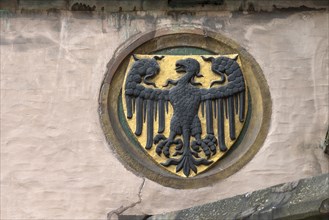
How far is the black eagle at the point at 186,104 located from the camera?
8.29 meters

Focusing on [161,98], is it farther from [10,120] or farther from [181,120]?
[10,120]

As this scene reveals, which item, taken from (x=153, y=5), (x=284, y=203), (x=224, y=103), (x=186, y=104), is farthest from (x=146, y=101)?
(x=284, y=203)

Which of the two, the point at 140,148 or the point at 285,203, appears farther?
the point at 140,148

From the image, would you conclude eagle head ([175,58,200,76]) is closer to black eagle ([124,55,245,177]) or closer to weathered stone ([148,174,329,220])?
black eagle ([124,55,245,177])

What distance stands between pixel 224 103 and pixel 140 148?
2.58 feet

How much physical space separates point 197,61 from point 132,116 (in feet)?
2.35

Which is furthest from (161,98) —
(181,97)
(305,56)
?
(305,56)

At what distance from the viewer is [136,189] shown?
27.0 ft

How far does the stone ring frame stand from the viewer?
829 cm

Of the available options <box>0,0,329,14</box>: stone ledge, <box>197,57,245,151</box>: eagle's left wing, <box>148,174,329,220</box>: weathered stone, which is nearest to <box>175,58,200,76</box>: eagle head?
<box>197,57,245,151</box>: eagle's left wing

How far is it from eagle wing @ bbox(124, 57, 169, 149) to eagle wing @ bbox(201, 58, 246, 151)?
1.14 feet

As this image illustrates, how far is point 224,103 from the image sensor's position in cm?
841

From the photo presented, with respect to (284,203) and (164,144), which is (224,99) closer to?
(164,144)

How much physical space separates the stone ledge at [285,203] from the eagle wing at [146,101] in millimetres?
1542
